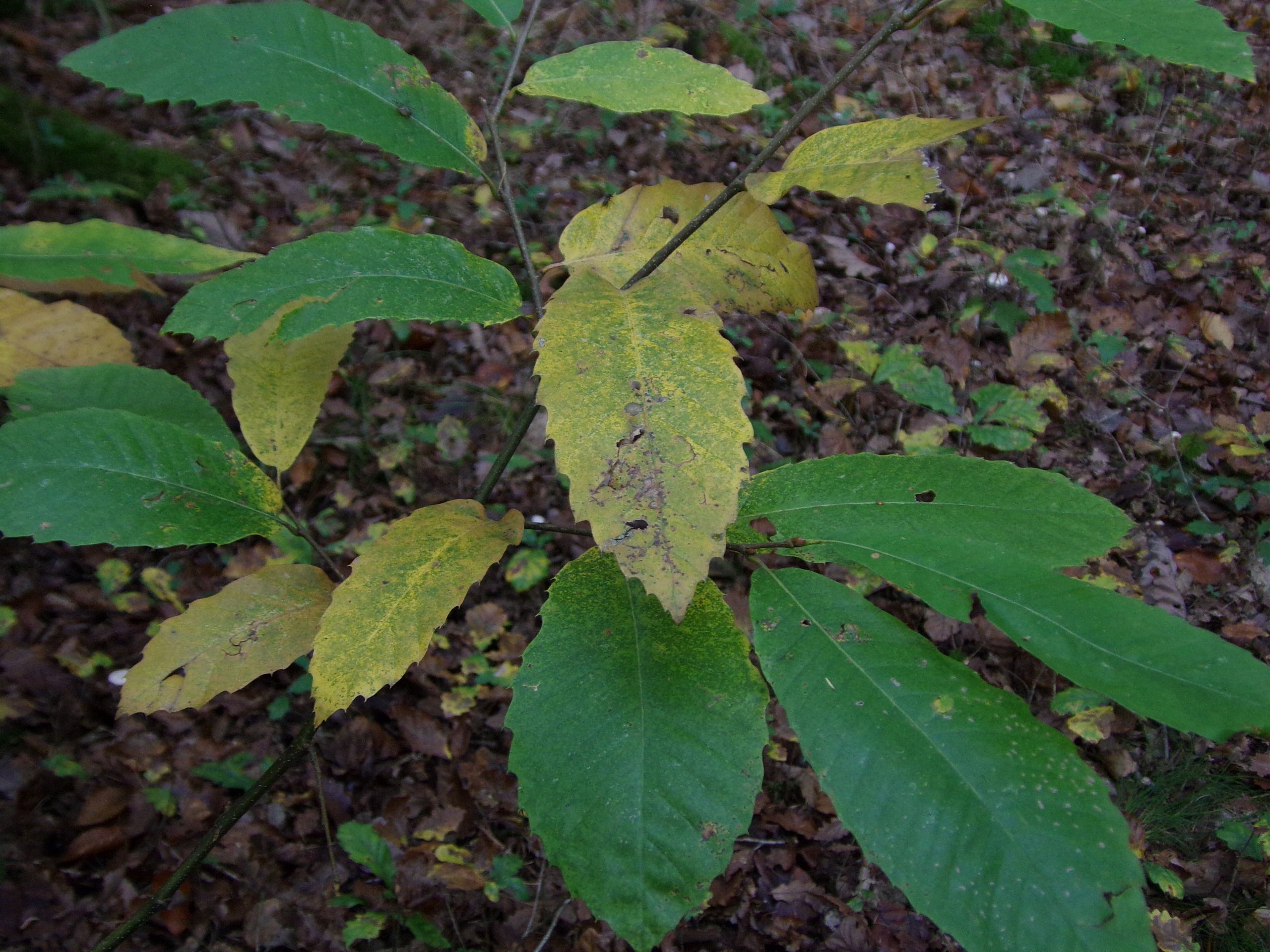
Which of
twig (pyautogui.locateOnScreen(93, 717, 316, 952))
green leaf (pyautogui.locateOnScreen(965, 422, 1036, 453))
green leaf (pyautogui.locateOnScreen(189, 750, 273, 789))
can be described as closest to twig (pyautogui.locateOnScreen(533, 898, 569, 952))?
green leaf (pyautogui.locateOnScreen(189, 750, 273, 789))

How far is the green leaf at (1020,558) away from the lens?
0.71 metres

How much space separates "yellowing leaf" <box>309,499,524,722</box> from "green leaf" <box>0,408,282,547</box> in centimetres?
26

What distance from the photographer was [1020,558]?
851 mm

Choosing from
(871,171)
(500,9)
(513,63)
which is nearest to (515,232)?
(513,63)

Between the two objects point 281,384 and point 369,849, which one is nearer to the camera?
point 281,384

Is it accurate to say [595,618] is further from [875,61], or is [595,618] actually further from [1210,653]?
[875,61]

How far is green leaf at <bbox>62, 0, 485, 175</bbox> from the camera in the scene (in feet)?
3.06

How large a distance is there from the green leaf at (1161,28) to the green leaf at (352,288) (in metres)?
0.67

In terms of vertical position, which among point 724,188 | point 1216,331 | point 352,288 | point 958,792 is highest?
point 724,188

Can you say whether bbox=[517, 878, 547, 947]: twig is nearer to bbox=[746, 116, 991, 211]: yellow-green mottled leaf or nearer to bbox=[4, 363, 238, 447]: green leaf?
bbox=[4, 363, 238, 447]: green leaf

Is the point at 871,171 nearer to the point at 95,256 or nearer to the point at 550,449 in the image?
the point at 95,256

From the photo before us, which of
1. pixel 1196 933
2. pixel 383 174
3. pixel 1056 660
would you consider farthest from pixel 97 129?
pixel 1196 933

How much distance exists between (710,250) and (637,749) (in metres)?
0.66

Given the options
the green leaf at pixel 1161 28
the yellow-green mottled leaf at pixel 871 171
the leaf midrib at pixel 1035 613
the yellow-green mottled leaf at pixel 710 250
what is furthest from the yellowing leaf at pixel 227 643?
the green leaf at pixel 1161 28
